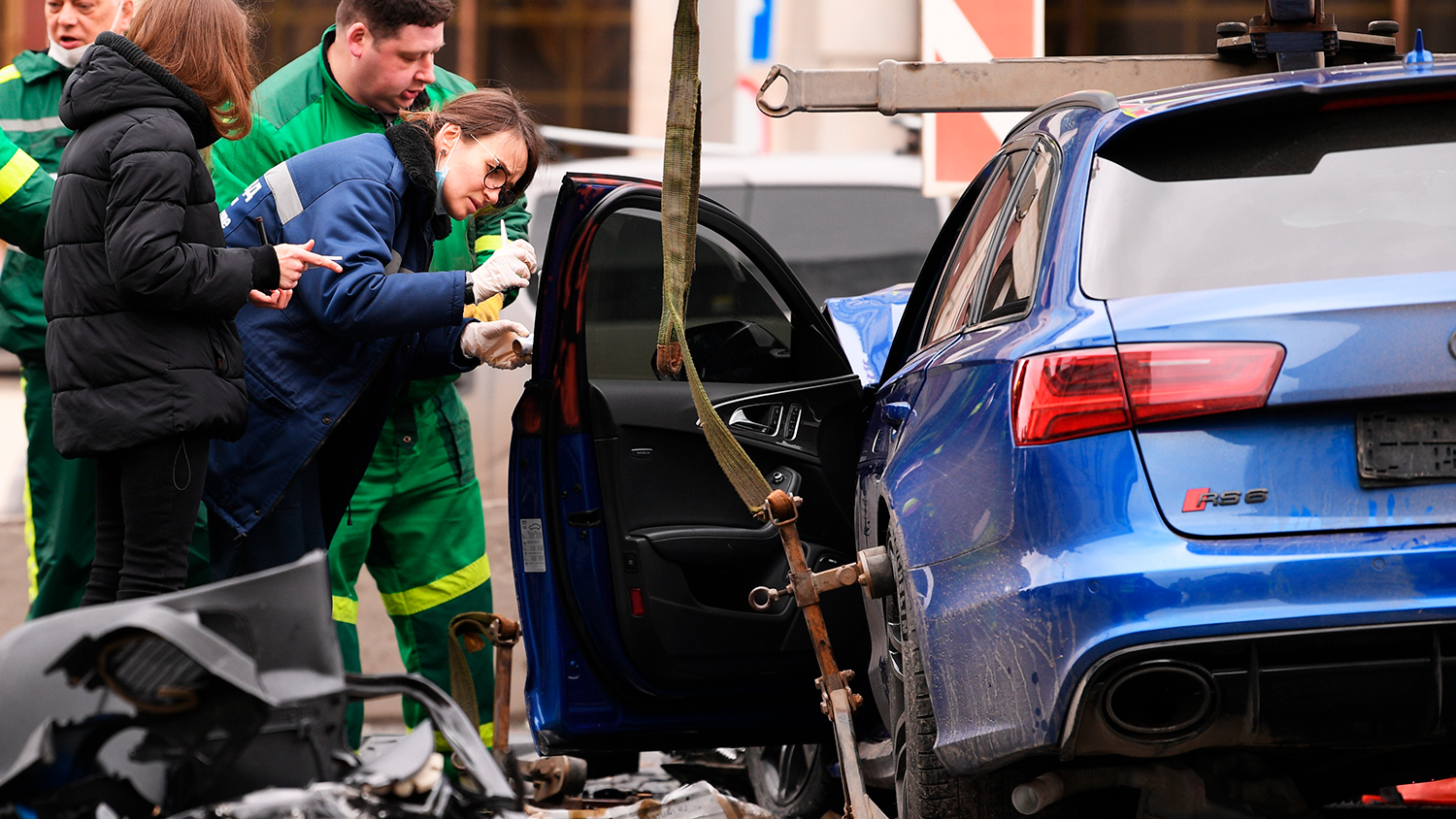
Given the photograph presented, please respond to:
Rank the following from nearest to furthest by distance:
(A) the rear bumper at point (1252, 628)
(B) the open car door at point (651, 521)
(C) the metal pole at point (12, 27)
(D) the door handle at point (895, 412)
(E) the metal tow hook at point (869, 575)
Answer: (A) the rear bumper at point (1252, 628) → (E) the metal tow hook at point (869, 575) → (D) the door handle at point (895, 412) → (B) the open car door at point (651, 521) → (C) the metal pole at point (12, 27)

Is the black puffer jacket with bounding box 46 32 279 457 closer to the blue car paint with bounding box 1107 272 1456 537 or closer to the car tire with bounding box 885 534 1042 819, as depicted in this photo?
the car tire with bounding box 885 534 1042 819

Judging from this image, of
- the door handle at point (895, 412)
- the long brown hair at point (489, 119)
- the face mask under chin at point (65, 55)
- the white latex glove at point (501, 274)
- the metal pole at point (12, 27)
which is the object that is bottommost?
the door handle at point (895, 412)

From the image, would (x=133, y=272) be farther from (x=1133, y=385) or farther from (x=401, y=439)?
(x=1133, y=385)

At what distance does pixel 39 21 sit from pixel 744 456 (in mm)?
8748

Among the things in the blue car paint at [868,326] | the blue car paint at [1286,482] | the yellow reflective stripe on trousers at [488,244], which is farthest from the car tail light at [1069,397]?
the yellow reflective stripe on trousers at [488,244]

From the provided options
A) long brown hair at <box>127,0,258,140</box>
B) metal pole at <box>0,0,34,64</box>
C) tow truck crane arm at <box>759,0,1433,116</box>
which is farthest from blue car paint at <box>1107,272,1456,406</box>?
metal pole at <box>0,0,34,64</box>

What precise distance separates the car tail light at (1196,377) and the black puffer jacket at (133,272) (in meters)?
1.96

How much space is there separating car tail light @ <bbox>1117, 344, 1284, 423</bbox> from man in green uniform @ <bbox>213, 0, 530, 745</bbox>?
2342 mm

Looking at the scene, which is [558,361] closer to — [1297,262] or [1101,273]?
[1101,273]

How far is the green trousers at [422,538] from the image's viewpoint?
171 inches

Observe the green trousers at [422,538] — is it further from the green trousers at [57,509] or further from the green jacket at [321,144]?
the green trousers at [57,509]

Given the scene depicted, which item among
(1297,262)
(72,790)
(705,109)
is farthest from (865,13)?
(72,790)

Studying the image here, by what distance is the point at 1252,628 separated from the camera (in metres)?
2.35

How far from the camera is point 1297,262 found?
2514mm
